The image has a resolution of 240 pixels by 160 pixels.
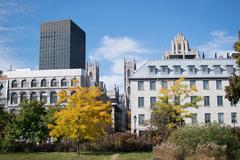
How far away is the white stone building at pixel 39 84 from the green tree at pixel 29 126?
32.0 metres

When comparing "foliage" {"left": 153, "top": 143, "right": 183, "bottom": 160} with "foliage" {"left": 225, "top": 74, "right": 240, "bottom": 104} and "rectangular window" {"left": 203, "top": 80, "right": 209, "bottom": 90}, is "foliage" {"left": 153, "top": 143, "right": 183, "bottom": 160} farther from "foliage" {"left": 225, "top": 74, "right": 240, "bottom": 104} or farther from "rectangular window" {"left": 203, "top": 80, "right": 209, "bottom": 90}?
"rectangular window" {"left": 203, "top": 80, "right": 209, "bottom": 90}

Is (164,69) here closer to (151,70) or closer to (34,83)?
(151,70)

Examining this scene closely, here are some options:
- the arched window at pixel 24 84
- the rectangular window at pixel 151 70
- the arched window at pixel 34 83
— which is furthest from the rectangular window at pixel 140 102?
the arched window at pixel 24 84

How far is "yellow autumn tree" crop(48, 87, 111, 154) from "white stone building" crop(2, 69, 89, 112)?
38.6m

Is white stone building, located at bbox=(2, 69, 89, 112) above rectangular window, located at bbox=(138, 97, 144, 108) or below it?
above

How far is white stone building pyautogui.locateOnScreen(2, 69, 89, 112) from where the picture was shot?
79.0 meters

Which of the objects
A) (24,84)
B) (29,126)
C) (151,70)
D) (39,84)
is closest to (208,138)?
(29,126)

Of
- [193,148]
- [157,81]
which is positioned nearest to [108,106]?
[193,148]

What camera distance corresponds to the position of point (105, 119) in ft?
130

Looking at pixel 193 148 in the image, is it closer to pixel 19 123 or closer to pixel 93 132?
pixel 93 132

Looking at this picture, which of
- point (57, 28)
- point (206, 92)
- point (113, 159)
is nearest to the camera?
point (113, 159)

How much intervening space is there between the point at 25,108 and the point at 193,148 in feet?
98.8

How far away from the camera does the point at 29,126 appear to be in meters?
45.8

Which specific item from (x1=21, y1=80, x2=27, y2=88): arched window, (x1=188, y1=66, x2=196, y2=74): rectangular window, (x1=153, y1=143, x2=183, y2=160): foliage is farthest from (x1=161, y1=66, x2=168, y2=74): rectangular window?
(x1=153, y1=143, x2=183, y2=160): foliage
